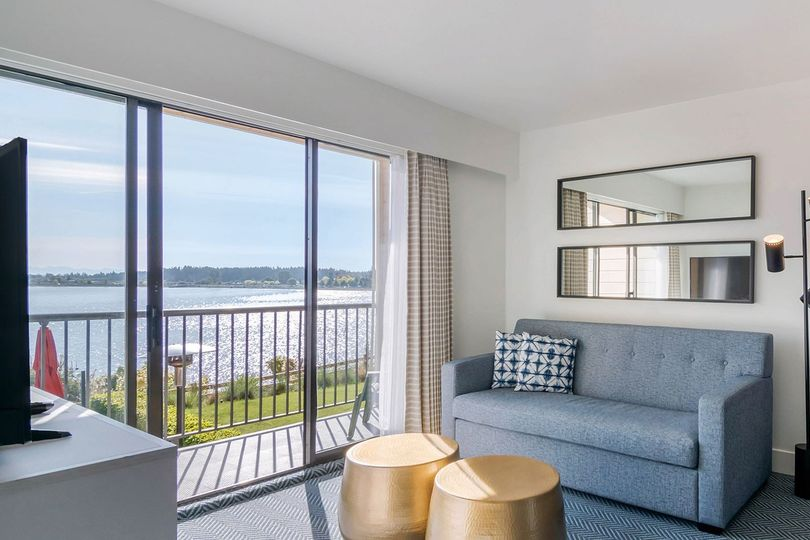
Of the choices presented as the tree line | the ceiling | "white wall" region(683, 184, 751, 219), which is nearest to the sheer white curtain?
the tree line

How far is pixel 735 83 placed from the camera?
130 inches

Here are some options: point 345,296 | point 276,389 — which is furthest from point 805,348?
point 276,389

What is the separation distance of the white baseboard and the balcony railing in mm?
2617

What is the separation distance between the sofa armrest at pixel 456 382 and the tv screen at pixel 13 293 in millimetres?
2584

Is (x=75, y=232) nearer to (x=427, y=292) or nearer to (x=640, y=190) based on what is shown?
(x=427, y=292)

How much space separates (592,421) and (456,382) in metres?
0.90

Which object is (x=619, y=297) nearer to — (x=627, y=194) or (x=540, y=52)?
(x=627, y=194)

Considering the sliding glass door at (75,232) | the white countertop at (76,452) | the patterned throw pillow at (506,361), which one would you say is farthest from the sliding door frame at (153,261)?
the patterned throw pillow at (506,361)

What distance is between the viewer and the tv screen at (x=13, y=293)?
1080mm

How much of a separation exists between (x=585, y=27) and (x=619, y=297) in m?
2.05

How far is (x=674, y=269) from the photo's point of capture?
144 inches

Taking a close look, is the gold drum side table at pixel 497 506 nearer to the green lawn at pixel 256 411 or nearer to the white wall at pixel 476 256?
the green lawn at pixel 256 411

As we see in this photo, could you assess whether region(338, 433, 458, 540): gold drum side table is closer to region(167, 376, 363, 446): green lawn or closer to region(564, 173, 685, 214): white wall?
region(167, 376, 363, 446): green lawn

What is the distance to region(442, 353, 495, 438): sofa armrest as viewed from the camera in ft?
11.2
